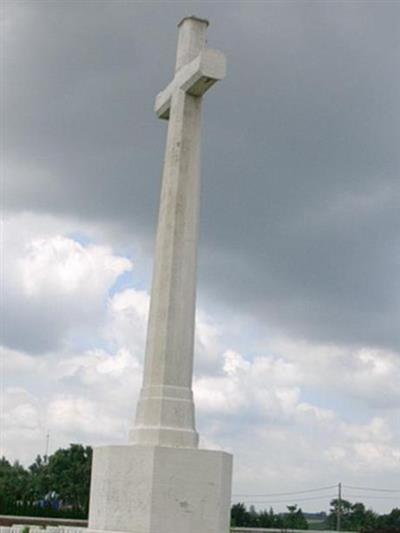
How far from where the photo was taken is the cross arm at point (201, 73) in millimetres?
9172

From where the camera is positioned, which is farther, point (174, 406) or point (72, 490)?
point (72, 490)

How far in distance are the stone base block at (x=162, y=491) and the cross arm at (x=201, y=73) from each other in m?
3.87

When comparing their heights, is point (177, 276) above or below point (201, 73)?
below

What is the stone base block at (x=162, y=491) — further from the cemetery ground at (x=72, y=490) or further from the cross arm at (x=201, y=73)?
the cemetery ground at (x=72, y=490)

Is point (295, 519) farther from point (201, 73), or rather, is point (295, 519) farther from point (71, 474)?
point (201, 73)

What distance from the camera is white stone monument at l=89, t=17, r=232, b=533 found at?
8.12 meters

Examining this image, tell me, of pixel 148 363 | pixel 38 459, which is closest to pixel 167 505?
pixel 148 363

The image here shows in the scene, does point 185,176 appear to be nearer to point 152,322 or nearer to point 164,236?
point 164,236

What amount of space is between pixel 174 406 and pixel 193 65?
3.63 m

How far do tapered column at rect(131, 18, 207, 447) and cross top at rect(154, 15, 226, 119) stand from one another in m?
0.18

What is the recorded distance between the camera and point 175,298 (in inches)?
346

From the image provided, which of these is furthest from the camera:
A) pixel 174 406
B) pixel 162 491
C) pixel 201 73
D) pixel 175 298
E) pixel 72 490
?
pixel 72 490

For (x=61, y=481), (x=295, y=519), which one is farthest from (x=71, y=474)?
(x=295, y=519)

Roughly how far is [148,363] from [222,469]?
1.29 meters
